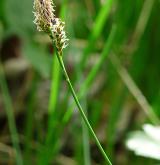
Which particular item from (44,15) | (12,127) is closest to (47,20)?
(44,15)

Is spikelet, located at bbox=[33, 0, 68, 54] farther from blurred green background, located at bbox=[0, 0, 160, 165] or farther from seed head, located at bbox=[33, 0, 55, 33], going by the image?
blurred green background, located at bbox=[0, 0, 160, 165]

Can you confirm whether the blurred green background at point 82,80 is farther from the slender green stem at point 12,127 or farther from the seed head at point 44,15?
the seed head at point 44,15

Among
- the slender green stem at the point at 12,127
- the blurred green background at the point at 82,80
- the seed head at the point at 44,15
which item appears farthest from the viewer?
the blurred green background at the point at 82,80

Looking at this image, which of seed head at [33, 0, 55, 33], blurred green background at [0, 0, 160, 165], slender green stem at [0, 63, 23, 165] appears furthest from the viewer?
blurred green background at [0, 0, 160, 165]

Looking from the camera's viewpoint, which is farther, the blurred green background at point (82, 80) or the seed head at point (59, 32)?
the blurred green background at point (82, 80)

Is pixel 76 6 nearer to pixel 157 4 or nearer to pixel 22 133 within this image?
pixel 157 4

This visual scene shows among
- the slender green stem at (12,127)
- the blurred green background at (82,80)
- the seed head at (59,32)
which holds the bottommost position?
the seed head at (59,32)

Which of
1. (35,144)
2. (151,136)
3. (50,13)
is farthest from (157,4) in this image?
(50,13)

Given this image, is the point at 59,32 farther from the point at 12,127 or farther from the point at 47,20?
the point at 12,127

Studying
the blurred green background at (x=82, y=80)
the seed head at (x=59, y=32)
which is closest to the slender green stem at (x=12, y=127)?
the blurred green background at (x=82, y=80)

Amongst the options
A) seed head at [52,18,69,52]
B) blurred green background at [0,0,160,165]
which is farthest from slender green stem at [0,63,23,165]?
seed head at [52,18,69,52]
